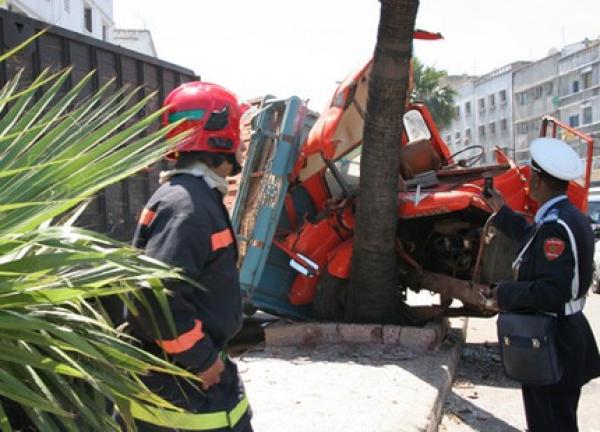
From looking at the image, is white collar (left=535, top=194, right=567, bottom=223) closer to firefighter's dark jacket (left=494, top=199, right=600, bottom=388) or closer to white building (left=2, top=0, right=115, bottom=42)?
firefighter's dark jacket (left=494, top=199, right=600, bottom=388)

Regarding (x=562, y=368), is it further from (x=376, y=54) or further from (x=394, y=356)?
(x=376, y=54)

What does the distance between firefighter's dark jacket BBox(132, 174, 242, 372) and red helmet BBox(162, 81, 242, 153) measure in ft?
0.51

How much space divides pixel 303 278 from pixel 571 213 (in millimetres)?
3497

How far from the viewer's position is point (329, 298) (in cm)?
652

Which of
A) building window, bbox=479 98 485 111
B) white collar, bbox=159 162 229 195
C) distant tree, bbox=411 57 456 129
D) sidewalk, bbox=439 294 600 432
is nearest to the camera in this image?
white collar, bbox=159 162 229 195

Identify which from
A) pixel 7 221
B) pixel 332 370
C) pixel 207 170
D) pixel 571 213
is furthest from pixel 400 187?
pixel 7 221

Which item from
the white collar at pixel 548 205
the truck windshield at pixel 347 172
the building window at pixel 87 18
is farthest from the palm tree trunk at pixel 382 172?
the building window at pixel 87 18

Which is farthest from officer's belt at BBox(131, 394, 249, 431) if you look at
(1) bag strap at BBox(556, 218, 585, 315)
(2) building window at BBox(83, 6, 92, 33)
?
(2) building window at BBox(83, 6, 92, 33)

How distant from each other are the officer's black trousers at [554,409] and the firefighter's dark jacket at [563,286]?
7 cm

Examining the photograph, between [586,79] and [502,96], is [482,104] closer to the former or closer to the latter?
[502,96]

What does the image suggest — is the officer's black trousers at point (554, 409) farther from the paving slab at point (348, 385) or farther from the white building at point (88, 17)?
the white building at point (88, 17)

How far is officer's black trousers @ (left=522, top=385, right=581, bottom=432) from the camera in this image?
3.49 m

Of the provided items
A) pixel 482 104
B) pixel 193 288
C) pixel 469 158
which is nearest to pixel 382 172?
pixel 469 158

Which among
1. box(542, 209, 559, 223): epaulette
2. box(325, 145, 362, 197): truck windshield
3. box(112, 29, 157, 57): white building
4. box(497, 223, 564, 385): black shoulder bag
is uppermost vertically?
box(112, 29, 157, 57): white building
